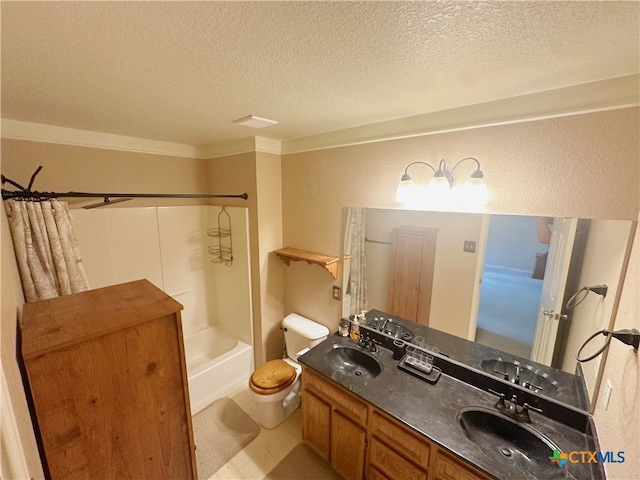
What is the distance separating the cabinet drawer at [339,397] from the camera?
1.56 m

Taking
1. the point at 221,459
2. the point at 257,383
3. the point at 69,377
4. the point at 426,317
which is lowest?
the point at 221,459

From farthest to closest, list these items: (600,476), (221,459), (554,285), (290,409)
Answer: (290,409) → (221,459) → (554,285) → (600,476)

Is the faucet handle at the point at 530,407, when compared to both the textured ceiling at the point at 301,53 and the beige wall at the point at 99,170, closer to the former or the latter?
the textured ceiling at the point at 301,53

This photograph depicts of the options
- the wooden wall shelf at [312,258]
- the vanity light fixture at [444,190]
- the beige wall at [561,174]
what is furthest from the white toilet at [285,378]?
the vanity light fixture at [444,190]

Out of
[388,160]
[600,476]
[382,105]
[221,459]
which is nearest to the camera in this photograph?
A: [600,476]

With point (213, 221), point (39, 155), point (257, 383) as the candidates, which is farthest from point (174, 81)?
point (257, 383)

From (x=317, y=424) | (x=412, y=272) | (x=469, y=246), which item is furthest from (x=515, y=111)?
(x=317, y=424)

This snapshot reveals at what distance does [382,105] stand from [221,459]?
8.73ft

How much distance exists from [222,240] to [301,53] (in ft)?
7.19

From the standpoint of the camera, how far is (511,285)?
1521mm

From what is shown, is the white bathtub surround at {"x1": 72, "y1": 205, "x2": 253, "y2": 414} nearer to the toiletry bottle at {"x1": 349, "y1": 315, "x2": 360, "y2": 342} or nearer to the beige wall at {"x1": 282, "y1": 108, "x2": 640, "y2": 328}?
the beige wall at {"x1": 282, "y1": 108, "x2": 640, "y2": 328}

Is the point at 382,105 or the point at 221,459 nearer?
the point at 382,105

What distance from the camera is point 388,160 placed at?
182cm

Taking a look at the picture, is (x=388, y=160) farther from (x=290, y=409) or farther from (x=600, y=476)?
(x=290, y=409)
